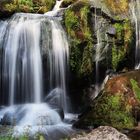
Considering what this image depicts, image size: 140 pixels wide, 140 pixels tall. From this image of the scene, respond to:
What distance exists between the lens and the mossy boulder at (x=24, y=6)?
1551 centimetres

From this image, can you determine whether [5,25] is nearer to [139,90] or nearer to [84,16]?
[84,16]

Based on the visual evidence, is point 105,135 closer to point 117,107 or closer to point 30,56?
point 117,107

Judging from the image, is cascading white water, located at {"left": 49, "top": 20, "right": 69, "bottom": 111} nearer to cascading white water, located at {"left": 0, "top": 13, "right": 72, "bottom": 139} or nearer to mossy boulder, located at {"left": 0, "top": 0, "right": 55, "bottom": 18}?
cascading white water, located at {"left": 0, "top": 13, "right": 72, "bottom": 139}

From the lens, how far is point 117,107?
38.8ft

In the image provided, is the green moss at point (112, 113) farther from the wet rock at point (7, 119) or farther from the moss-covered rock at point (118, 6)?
the moss-covered rock at point (118, 6)

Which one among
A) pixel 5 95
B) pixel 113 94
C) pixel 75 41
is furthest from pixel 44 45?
pixel 113 94

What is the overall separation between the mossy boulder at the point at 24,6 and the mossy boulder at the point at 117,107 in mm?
5054

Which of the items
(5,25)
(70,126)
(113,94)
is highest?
(5,25)

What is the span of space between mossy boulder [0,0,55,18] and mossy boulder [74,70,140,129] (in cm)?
505

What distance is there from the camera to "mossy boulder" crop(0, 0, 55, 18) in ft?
50.9

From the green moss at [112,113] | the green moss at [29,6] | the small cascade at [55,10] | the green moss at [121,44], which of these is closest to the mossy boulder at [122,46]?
the green moss at [121,44]

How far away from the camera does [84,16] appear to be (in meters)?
14.8

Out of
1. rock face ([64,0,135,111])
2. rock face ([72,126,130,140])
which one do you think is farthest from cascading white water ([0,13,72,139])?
rock face ([72,126,130,140])

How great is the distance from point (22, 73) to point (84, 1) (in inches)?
137
